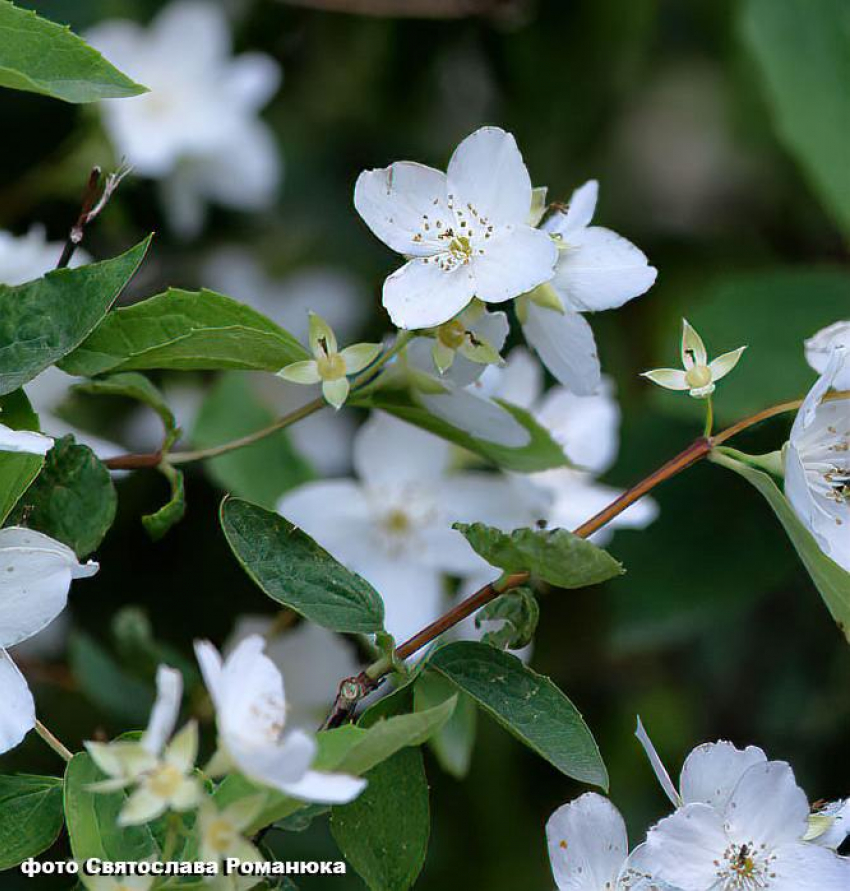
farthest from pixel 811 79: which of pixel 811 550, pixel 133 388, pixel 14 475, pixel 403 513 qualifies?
pixel 14 475

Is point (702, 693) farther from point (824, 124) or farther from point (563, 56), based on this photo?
point (563, 56)

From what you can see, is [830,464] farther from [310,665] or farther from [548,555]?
[310,665]

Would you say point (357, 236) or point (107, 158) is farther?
point (357, 236)

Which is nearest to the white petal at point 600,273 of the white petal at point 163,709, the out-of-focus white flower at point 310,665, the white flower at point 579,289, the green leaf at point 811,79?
the white flower at point 579,289

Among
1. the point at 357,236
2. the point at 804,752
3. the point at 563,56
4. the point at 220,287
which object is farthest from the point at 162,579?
the point at 563,56

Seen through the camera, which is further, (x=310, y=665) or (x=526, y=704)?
(x=310, y=665)
